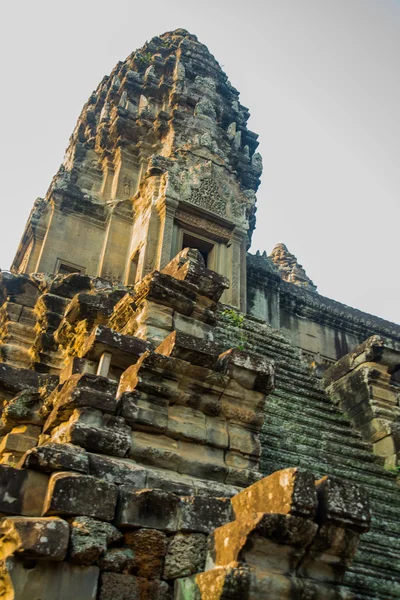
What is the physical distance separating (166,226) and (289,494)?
1079 centimetres

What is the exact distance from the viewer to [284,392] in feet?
28.7

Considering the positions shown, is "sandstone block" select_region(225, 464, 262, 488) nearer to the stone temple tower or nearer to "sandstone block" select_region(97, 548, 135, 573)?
"sandstone block" select_region(97, 548, 135, 573)

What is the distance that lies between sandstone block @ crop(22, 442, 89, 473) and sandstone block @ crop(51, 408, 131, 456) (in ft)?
0.76

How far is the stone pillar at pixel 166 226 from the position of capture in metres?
12.9

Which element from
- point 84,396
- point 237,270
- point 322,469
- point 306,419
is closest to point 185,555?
point 84,396

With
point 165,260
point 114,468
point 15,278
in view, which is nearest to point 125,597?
point 114,468

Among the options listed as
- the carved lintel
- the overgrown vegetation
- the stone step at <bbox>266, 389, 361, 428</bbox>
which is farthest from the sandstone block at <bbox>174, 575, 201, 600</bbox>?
the carved lintel

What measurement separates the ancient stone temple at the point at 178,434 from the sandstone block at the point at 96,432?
0.01m

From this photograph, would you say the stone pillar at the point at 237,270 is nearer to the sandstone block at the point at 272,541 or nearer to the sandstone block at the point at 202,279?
the sandstone block at the point at 202,279

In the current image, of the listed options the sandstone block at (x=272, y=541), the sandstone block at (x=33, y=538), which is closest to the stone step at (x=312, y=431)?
the sandstone block at (x=272, y=541)

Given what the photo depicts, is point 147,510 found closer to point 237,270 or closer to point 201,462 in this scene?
point 201,462

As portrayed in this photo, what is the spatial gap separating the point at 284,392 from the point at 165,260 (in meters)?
5.23

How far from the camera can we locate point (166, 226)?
13.3 m

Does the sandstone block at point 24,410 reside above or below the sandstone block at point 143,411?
above
